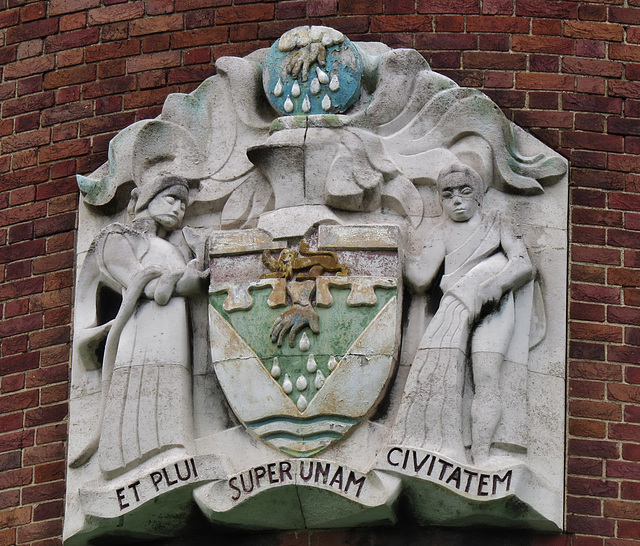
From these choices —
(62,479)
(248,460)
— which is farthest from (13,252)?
(248,460)

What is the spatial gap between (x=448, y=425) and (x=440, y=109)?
1808 mm

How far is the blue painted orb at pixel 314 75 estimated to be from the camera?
36.4 feet

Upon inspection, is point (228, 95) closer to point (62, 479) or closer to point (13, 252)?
point (13, 252)

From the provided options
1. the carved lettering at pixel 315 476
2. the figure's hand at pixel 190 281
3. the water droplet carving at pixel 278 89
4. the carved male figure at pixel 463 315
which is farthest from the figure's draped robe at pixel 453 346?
the water droplet carving at pixel 278 89

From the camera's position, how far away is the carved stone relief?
10211 millimetres

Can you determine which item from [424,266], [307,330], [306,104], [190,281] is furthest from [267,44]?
[307,330]

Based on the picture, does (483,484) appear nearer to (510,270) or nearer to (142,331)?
(510,270)

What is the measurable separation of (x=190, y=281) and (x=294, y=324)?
656 millimetres

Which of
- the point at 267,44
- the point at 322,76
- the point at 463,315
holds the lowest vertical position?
the point at 463,315

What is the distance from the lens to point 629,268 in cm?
1099

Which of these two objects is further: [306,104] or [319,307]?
[306,104]

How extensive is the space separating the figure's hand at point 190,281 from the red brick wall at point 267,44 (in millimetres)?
852

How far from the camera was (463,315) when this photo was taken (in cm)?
1041

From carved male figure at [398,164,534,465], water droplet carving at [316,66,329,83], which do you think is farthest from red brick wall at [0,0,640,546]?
water droplet carving at [316,66,329,83]
